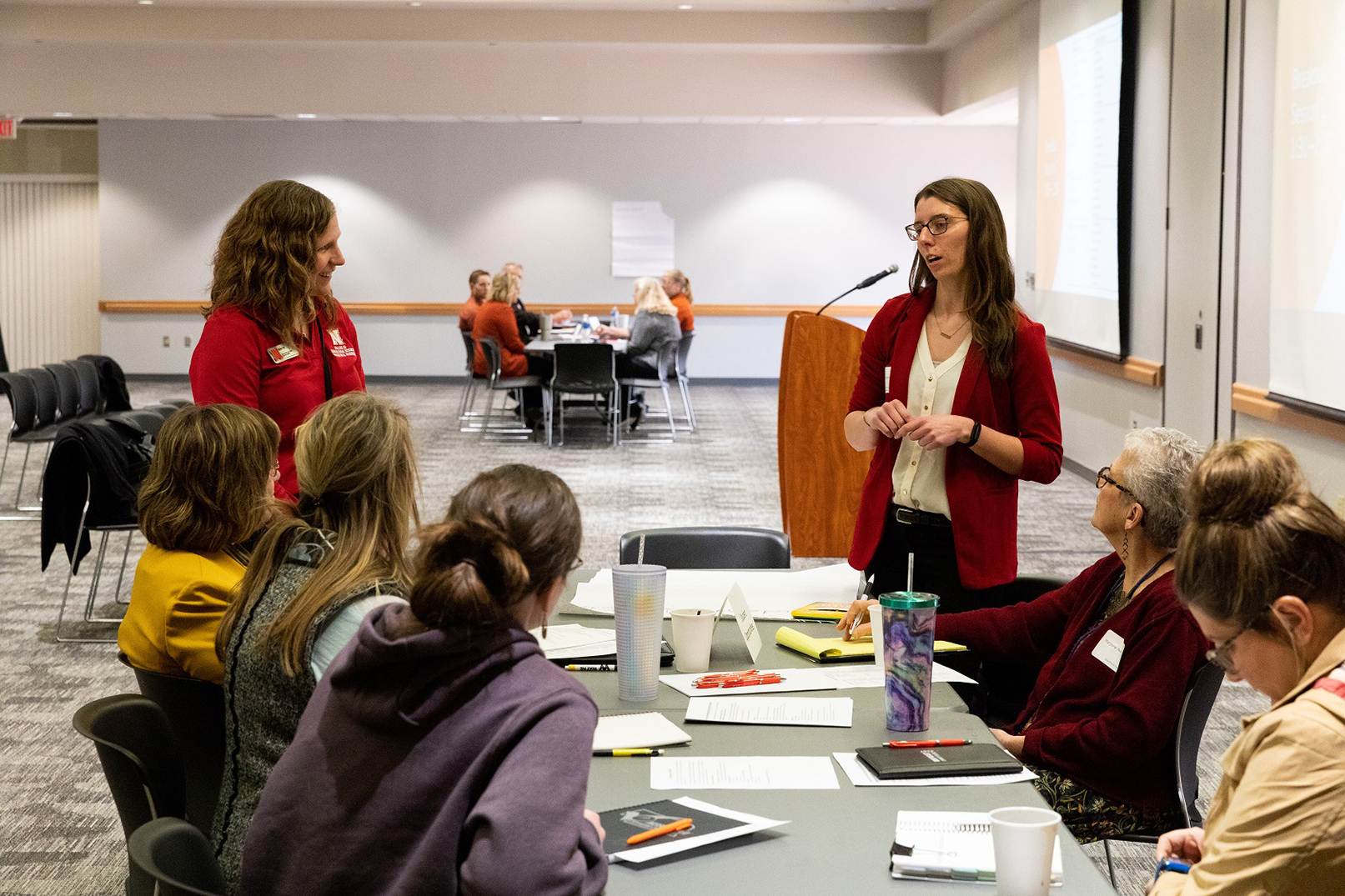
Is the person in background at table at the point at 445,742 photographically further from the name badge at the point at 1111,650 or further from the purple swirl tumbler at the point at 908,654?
the name badge at the point at 1111,650

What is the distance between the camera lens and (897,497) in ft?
9.52

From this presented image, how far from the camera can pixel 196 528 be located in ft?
7.72

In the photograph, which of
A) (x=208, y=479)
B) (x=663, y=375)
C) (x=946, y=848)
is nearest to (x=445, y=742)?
(x=946, y=848)

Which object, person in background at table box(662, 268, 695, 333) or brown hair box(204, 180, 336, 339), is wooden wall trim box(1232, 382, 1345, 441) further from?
person in background at table box(662, 268, 695, 333)

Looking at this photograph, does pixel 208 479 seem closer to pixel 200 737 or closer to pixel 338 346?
pixel 200 737

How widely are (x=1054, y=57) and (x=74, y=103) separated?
391 inches

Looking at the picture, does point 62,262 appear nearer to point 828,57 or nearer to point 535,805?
point 828,57

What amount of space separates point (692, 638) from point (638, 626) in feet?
0.73

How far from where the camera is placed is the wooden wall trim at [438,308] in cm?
1502

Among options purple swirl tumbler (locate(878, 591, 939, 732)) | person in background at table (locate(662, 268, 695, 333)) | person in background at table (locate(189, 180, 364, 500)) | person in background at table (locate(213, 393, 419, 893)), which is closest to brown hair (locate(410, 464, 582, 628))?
person in background at table (locate(213, 393, 419, 893))

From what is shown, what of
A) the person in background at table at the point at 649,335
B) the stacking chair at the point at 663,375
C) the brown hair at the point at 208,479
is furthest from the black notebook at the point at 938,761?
the person in background at table at the point at 649,335

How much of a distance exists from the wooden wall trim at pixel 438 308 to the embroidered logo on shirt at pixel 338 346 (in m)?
12.0

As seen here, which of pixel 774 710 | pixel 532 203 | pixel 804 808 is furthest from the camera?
pixel 532 203

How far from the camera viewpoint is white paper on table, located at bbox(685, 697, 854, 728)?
2064 mm
